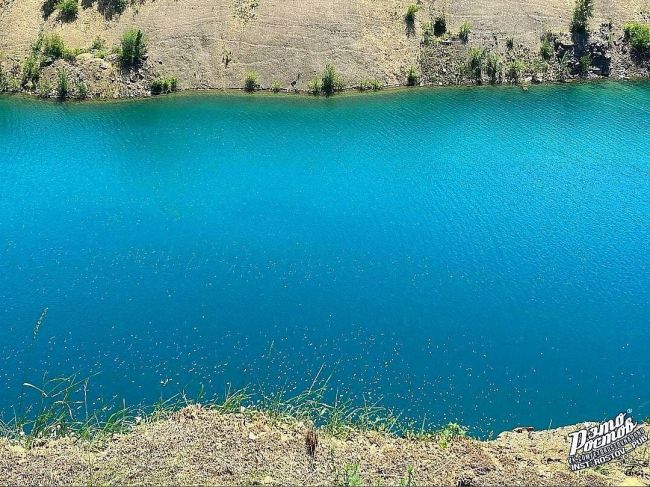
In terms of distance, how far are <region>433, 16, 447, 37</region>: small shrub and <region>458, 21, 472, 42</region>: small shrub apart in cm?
125

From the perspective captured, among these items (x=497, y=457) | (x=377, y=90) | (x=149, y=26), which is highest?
(x=149, y=26)

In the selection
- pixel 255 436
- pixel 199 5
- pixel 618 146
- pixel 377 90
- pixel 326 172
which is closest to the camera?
pixel 255 436

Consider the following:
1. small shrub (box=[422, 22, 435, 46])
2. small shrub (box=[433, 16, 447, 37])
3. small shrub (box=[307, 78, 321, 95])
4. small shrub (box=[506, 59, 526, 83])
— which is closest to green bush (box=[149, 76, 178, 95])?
small shrub (box=[307, 78, 321, 95])

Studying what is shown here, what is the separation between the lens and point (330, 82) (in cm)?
4884

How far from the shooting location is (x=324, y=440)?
16.2 m

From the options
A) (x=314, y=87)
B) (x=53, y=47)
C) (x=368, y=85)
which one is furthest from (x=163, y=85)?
(x=368, y=85)

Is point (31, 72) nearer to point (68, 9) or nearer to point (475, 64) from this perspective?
point (68, 9)

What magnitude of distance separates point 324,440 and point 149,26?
44150 mm

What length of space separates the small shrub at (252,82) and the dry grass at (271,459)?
118 ft

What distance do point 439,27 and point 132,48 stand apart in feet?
77.8

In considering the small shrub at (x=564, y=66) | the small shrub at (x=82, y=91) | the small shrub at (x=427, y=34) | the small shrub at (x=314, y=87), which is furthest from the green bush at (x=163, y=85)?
the small shrub at (x=564, y=66)

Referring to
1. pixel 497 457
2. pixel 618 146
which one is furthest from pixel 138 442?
pixel 618 146

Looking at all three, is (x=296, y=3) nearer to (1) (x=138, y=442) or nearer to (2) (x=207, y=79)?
(2) (x=207, y=79)

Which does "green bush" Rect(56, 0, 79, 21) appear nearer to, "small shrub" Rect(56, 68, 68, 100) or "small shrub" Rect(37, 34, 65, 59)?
"small shrub" Rect(37, 34, 65, 59)
